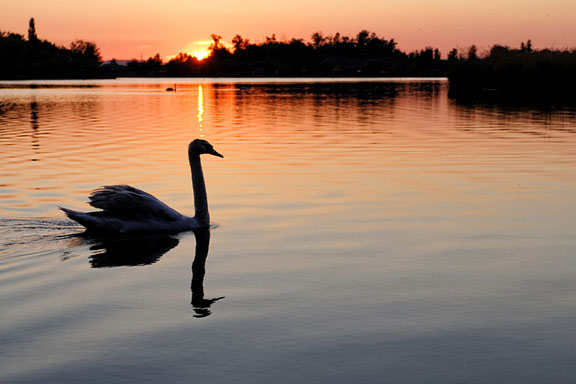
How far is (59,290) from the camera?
29.8ft

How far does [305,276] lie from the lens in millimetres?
9664

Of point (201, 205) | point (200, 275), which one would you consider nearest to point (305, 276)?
point (200, 275)

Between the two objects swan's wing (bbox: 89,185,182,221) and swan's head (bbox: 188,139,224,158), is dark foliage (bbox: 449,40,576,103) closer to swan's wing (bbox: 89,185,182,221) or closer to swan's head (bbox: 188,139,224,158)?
swan's head (bbox: 188,139,224,158)

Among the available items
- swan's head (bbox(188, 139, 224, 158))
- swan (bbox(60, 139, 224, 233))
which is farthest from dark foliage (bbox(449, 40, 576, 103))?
swan (bbox(60, 139, 224, 233))

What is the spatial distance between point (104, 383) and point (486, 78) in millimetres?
67350

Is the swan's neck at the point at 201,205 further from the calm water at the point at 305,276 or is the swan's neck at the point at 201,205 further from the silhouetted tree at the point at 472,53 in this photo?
the silhouetted tree at the point at 472,53

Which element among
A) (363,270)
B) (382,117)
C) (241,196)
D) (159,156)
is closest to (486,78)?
(382,117)

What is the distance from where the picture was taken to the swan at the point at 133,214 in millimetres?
11891

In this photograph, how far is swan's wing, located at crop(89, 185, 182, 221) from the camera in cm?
1188

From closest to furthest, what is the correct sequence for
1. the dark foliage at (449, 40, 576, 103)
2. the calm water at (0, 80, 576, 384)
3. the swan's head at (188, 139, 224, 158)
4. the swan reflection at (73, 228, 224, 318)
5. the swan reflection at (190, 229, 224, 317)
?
the calm water at (0, 80, 576, 384) < the swan reflection at (190, 229, 224, 317) < the swan reflection at (73, 228, 224, 318) < the swan's head at (188, 139, 224, 158) < the dark foliage at (449, 40, 576, 103)

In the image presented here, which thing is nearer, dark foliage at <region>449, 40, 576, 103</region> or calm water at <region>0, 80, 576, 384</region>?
calm water at <region>0, 80, 576, 384</region>

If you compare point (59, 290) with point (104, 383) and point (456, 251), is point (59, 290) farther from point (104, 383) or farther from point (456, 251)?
point (456, 251)

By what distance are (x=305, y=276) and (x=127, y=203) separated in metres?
3.66

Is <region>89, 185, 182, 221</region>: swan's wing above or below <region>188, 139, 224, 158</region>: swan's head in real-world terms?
below
